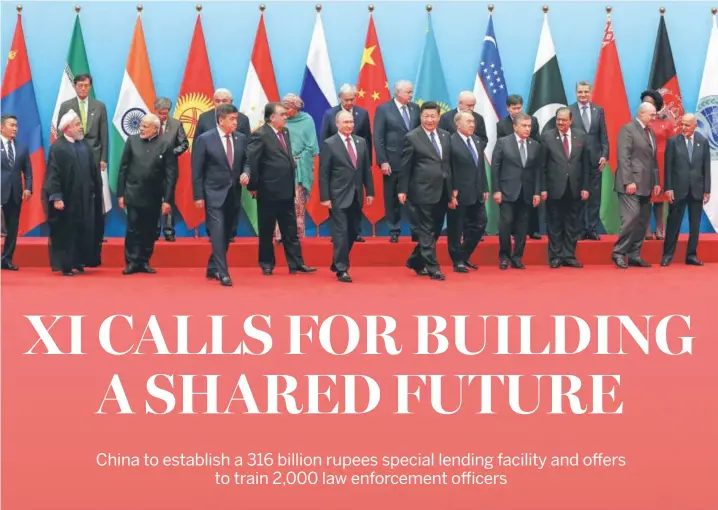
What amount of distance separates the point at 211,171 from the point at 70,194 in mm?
1373

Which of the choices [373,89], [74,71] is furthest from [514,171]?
[74,71]

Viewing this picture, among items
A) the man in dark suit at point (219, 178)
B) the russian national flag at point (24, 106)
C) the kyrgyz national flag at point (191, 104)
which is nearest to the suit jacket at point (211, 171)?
the man in dark suit at point (219, 178)

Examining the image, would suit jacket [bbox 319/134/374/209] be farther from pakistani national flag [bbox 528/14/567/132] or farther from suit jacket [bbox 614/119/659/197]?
pakistani national flag [bbox 528/14/567/132]

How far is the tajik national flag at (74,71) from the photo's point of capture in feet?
35.2

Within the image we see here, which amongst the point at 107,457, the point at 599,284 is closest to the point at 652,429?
the point at 107,457

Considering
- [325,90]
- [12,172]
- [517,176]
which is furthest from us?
[325,90]

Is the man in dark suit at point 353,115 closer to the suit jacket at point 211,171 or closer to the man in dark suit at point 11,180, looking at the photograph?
the suit jacket at point 211,171

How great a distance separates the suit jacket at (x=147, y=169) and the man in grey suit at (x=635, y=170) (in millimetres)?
3755

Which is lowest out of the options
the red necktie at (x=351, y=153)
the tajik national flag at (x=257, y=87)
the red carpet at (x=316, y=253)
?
the red carpet at (x=316, y=253)

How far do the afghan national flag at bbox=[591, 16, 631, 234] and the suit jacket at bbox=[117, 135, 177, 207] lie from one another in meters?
4.31

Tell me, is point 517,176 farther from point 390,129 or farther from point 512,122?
point 390,129

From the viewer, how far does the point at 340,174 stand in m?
8.68

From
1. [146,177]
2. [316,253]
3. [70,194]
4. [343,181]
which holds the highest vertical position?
[343,181]

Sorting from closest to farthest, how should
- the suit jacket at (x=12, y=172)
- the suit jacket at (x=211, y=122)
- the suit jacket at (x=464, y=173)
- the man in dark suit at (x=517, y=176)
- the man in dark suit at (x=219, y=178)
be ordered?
the man in dark suit at (x=219, y=178)
the suit jacket at (x=464, y=173)
the man in dark suit at (x=517, y=176)
the suit jacket at (x=12, y=172)
the suit jacket at (x=211, y=122)
